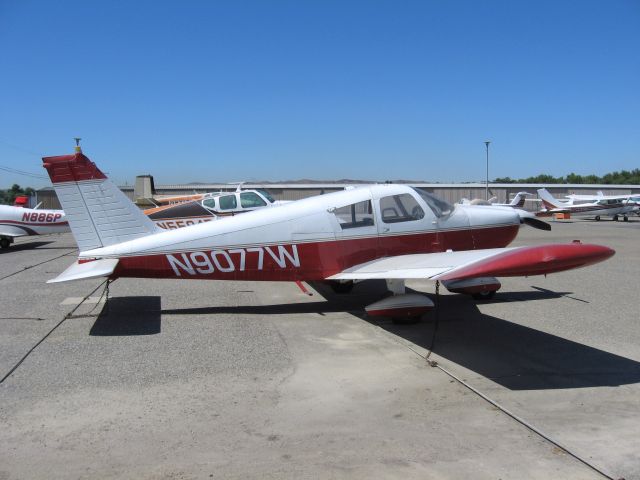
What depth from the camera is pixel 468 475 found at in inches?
129

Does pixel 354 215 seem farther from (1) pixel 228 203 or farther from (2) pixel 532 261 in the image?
(1) pixel 228 203

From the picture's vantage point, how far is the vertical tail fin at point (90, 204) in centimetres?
720

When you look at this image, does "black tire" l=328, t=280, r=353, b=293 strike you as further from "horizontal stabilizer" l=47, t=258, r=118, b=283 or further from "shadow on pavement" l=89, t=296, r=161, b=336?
"horizontal stabilizer" l=47, t=258, r=118, b=283

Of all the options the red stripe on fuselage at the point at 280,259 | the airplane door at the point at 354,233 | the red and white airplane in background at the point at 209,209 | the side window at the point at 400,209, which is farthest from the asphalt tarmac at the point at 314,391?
the red and white airplane in background at the point at 209,209

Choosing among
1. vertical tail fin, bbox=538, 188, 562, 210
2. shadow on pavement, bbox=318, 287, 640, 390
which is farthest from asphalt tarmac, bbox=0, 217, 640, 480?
vertical tail fin, bbox=538, 188, 562, 210

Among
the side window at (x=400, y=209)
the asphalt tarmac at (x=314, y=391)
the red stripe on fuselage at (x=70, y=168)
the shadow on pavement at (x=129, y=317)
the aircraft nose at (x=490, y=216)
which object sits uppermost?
the red stripe on fuselage at (x=70, y=168)

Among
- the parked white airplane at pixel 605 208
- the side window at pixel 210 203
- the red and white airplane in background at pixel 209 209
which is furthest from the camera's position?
the parked white airplane at pixel 605 208

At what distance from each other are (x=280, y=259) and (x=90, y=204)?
293 cm

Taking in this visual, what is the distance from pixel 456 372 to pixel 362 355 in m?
1.14

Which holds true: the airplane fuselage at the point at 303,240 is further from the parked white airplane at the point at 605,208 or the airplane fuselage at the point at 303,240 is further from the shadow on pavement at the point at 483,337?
the parked white airplane at the point at 605,208

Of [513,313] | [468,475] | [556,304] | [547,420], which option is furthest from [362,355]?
[556,304]

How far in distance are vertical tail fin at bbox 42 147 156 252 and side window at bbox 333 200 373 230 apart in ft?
9.91

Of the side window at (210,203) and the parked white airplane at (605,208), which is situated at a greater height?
the side window at (210,203)

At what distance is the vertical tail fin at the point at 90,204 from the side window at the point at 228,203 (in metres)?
8.65
